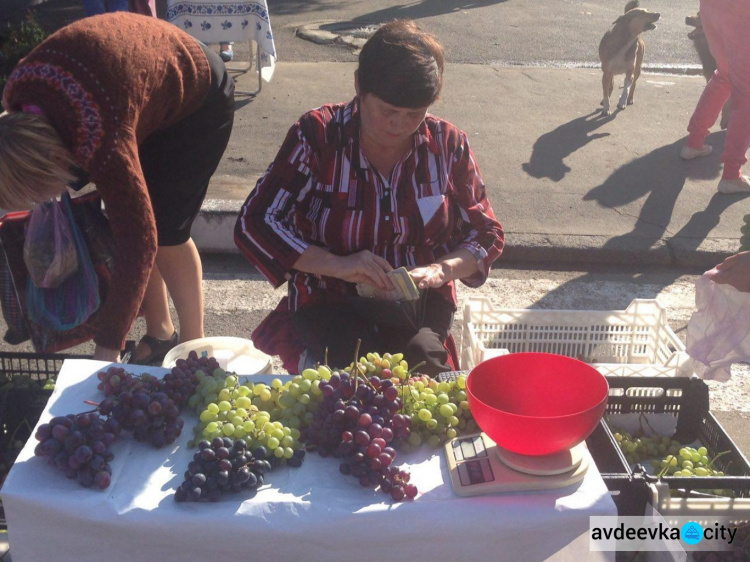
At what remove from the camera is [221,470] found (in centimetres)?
163

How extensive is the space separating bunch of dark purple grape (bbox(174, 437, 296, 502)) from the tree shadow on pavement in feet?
9.35

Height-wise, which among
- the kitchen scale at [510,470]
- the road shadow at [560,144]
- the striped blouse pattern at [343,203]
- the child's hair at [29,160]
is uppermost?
the child's hair at [29,160]

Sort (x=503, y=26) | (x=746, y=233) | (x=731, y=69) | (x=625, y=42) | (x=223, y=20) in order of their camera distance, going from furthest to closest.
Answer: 1. (x=503, y=26)
2. (x=625, y=42)
3. (x=223, y=20)
4. (x=731, y=69)
5. (x=746, y=233)

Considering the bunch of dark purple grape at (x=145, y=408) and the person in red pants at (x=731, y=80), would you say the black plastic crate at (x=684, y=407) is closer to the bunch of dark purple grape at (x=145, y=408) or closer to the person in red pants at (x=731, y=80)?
the bunch of dark purple grape at (x=145, y=408)

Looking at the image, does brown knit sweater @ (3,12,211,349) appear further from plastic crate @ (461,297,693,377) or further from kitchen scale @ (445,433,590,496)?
plastic crate @ (461,297,693,377)

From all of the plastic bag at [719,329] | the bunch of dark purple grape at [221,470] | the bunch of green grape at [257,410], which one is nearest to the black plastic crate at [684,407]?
the plastic bag at [719,329]

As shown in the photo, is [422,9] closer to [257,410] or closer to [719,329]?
[719,329]

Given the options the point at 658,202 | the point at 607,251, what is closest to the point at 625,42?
the point at 658,202

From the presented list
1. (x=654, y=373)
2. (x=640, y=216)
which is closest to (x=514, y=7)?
(x=640, y=216)

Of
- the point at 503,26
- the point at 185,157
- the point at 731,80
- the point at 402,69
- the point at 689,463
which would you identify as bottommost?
the point at 503,26

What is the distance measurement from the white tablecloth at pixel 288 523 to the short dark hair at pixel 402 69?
3.67 feet

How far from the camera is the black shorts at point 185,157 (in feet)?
9.60

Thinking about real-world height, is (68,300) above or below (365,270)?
below

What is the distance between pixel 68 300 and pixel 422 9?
9875 millimetres
